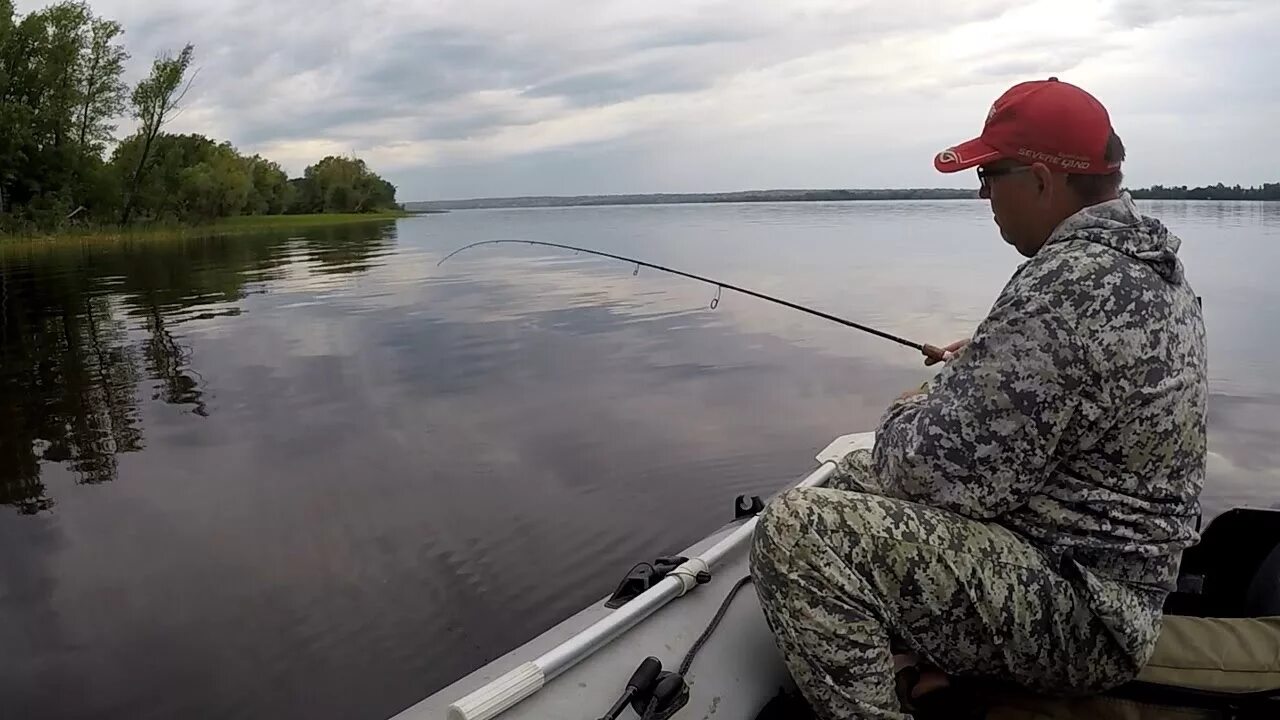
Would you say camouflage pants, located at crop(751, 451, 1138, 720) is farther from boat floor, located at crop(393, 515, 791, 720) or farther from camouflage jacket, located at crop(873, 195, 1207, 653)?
boat floor, located at crop(393, 515, 791, 720)

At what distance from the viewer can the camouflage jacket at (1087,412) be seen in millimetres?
1777

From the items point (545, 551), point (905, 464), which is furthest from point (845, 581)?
point (545, 551)

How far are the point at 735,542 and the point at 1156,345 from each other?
1767 mm

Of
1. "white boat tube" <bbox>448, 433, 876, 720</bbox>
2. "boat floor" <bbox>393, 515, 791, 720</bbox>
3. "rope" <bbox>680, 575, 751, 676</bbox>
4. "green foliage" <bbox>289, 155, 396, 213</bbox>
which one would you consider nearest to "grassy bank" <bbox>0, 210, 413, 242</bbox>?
"green foliage" <bbox>289, 155, 396, 213</bbox>

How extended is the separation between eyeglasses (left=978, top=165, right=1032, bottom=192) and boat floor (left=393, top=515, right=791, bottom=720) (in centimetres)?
140

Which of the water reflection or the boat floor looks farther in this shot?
the water reflection

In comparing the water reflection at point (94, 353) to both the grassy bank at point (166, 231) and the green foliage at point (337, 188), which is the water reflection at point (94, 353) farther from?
the green foliage at point (337, 188)

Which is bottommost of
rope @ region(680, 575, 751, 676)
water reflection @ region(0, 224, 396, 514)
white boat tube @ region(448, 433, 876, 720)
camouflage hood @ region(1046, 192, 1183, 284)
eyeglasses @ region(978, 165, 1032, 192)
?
water reflection @ region(0, 224, 396, 514)

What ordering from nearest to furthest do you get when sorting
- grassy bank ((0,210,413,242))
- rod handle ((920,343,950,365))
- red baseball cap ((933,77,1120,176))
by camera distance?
red baseball cap ((933,77,1120,176))
rod handle ((920,343,950,365))
grassy bank ((0,210,413,242))

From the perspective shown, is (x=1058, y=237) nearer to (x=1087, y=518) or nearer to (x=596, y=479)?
(x=1087, y=518)

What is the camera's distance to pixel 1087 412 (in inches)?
70.7

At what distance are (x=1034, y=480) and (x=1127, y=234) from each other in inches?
21.0

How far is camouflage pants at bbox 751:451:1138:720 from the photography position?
195cm

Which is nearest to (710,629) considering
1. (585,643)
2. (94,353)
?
(585,643)
